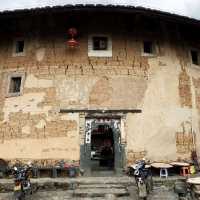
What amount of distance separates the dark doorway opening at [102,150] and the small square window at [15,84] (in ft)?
11.9

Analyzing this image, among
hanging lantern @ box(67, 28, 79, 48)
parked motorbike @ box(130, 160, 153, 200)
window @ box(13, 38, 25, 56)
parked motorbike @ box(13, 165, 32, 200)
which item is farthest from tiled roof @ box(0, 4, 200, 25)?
parked motorbike @ box(13, 165, 32, 200)

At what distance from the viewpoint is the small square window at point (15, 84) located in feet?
45.4

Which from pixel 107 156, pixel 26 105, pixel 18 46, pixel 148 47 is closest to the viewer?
pixel 26 105

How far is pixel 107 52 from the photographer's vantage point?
45.4ft

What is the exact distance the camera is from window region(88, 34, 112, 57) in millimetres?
13797

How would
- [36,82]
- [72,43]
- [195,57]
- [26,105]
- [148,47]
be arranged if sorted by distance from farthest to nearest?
[195,57], [148,47], [36,82], [72,43], [26,105]

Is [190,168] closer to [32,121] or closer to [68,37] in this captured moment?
[32,121]

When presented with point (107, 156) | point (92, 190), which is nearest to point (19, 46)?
point (107, 156)

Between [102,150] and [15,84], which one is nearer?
[15,84]

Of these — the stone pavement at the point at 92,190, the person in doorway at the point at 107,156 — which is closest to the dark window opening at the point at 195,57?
the person in doorway at the point at 107,156

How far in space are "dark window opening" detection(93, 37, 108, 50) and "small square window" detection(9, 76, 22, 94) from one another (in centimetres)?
335

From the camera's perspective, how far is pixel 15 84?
13992 mm

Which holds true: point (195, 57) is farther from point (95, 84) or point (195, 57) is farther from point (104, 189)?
point (104, 189)

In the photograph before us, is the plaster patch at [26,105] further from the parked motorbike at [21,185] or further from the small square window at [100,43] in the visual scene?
the parked motorbike at [21,185]
